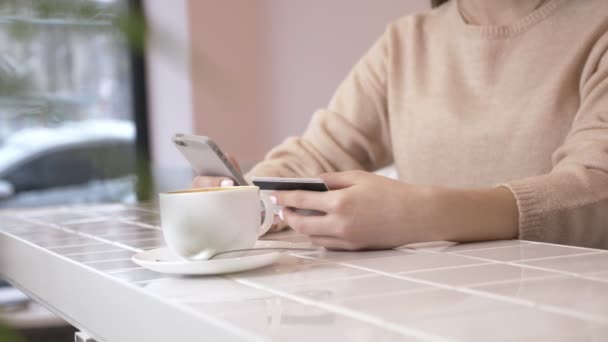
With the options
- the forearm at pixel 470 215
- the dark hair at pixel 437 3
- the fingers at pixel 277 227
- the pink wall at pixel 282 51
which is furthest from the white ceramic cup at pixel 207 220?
the pink wall at pixel 282 51

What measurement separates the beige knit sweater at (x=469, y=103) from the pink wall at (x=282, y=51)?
83 cm

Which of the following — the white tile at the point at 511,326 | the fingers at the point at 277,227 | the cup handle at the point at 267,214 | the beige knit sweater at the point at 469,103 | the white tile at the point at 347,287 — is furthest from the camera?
the beige knit sweater at the point at 469,103

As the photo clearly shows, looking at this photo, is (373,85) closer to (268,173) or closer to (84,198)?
(268,173)

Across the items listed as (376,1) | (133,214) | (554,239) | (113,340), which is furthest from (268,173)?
(376,1)

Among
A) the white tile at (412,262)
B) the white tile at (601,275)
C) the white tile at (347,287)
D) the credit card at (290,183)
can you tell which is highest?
the credit card at (290,183)

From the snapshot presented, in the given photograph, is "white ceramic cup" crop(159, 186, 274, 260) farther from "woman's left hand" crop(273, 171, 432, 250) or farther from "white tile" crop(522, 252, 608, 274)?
"white tile" crop(522, 252, 608, 274)

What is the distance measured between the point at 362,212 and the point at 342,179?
51mm

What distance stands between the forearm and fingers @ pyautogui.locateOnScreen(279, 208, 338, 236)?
0.37 ft

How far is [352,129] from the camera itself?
1.46m

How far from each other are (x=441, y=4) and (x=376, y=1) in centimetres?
89

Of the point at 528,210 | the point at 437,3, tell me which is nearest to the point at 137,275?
the point at 528,210

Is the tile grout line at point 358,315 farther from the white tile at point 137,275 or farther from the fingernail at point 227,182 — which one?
the fingernail at point 227,182

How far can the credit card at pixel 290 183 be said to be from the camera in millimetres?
801

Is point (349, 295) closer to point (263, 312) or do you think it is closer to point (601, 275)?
point (263, 312)
